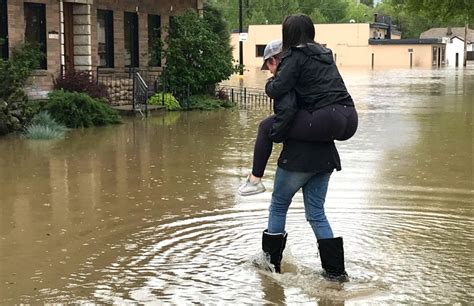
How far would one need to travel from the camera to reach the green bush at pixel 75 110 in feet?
53.0

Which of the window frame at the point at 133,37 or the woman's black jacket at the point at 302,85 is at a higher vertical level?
the window frame at the point at 133,37

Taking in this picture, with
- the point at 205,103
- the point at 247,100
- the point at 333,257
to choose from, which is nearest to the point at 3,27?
the point at 205,103

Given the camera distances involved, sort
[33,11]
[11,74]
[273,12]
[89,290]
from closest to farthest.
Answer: [89,290]
[11,74]
[33,11]
[273,12]

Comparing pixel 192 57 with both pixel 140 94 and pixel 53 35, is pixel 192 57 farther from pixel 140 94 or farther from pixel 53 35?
pixel 53 35

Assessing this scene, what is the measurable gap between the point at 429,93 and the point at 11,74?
1999 cm

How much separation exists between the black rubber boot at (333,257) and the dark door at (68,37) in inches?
621

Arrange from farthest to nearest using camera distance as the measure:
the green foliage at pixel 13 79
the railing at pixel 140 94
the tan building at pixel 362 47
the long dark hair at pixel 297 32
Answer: the tan building at pixel 362 47
the railing at pixel 140 94
the green foliage at pixel 13 79
the long dark hair at pixel 297 32

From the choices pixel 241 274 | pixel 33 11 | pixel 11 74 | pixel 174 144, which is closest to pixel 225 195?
pixel 241 274

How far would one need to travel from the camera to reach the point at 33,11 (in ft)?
61.5

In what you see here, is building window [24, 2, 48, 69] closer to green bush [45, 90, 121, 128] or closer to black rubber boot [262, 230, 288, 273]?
green bush [45, 90, 121, 128]

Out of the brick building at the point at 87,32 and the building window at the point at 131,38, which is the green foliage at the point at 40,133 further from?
the building window at the point at 131,38

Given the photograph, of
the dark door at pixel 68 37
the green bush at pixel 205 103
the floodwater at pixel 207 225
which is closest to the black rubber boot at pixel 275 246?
the floodwater at pixel 207 225

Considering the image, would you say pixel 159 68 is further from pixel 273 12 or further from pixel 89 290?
pixel 273 12

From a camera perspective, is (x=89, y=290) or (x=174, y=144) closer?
(x=89, y=290)
